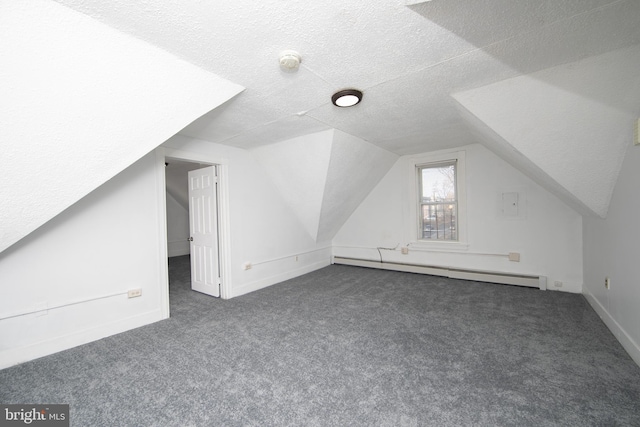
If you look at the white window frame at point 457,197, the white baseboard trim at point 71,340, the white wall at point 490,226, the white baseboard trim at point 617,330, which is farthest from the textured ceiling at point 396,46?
the white baseboard trim at point 71,340

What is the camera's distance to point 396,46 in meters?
1.62

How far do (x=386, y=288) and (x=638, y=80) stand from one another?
3.14 meters

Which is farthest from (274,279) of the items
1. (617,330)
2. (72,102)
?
(617,330)

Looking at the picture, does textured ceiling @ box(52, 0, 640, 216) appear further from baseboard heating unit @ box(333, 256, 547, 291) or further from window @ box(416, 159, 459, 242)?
window @ box(416, 159, 459, 242)

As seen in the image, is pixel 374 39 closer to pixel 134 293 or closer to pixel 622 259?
pixel 622 259

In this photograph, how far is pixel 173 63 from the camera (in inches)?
66.7

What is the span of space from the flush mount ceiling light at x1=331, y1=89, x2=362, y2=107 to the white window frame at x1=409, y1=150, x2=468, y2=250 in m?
2.63

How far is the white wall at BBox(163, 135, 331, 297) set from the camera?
11.5 ft

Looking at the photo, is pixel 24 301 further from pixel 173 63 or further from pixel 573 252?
pixel 573 252

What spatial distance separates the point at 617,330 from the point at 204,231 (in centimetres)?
463

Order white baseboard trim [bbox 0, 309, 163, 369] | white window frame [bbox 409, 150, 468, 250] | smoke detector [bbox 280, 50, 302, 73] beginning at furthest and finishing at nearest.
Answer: white window frame [bbox 409, 150, 468, 250]
white baseboard trim [bbox 0, 309, 163, 369]
smoke detector [bbox 280, 50, 302, 73]

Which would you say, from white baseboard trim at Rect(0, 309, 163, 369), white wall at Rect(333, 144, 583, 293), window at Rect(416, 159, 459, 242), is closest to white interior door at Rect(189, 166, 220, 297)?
white baseboard trim at Rect(0, 309, 163, 369)

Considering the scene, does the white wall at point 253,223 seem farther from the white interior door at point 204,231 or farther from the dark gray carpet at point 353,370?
the dark gray carpet at point 353,370

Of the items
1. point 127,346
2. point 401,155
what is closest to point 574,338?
point 401,155
